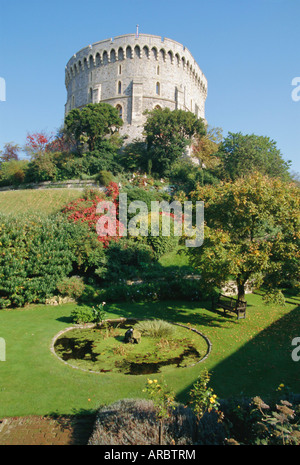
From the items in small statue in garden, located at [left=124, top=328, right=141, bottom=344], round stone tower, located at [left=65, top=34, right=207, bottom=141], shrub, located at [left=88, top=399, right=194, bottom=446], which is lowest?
small statue in garden, located at [left=124, top=328, right=141, bottom=344]

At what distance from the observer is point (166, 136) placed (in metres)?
36.0

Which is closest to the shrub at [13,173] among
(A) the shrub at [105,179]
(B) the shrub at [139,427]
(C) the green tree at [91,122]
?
(C) the green tree at [91,122]

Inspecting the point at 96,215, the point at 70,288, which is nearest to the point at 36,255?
the point at 70,288

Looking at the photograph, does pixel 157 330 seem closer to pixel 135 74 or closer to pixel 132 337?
pixel 132 337

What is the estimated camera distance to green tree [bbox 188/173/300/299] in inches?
433

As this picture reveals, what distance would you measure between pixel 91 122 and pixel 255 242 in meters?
30.0

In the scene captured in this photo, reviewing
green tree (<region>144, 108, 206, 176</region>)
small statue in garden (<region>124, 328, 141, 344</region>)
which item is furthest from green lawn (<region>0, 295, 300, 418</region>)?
green tree (<region>144, 108, 206, 176</region>)

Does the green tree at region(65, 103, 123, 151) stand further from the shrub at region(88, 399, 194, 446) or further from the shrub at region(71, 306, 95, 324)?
the shrub at region(88, 399, 194, 446)

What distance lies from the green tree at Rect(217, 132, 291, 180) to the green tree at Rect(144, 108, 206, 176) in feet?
16.7

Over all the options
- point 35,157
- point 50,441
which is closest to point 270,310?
point 50,441

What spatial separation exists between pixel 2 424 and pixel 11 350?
3571mm

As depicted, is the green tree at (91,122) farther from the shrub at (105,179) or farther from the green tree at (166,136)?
the shrub at (105,179)
